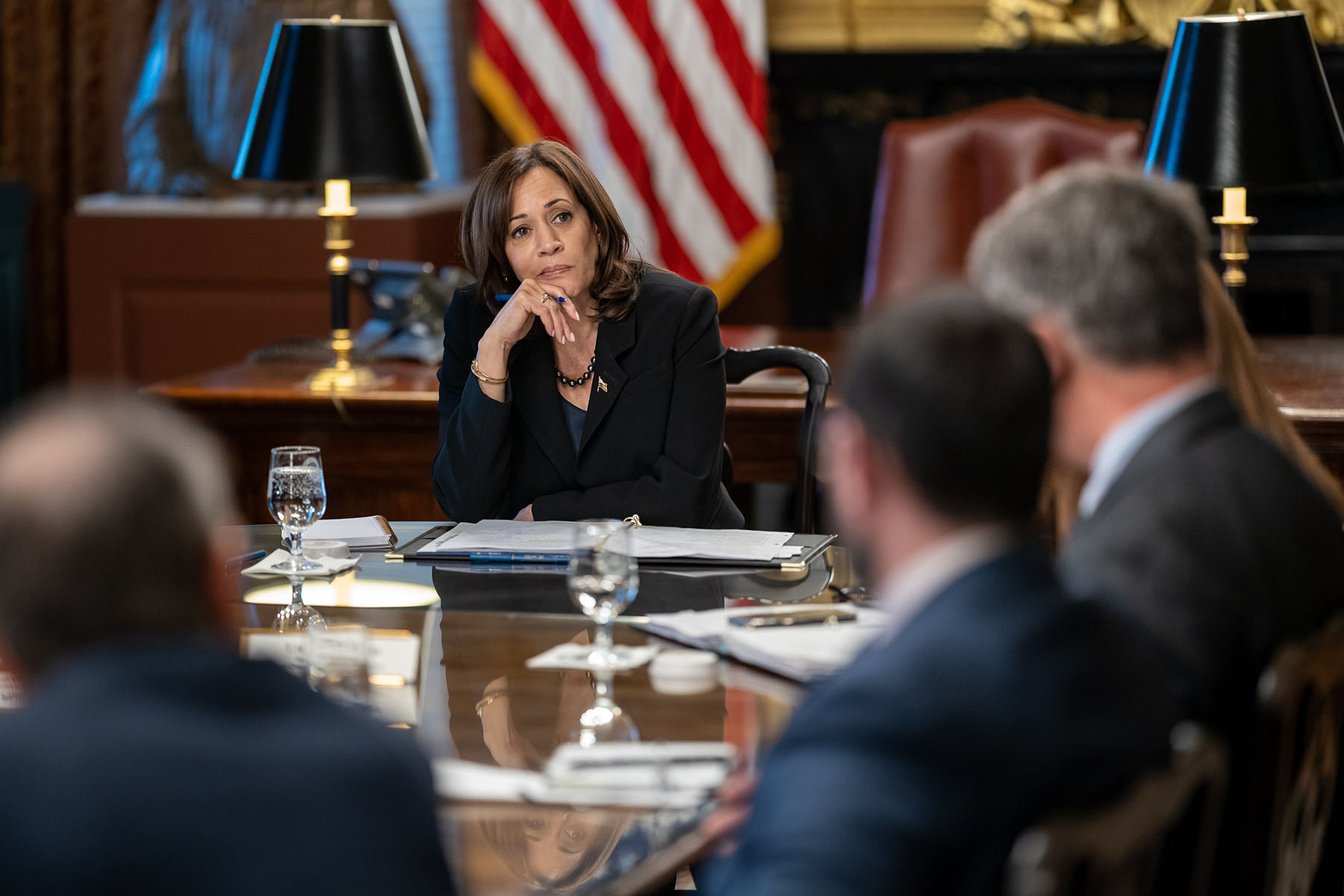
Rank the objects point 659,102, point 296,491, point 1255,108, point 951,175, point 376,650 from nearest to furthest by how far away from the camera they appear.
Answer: point 376,650 → point 296,491 → point 1255,108 → point 951,175 → point 659,102

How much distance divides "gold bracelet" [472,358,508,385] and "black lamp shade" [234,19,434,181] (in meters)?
0.99

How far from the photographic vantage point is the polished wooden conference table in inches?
49.3

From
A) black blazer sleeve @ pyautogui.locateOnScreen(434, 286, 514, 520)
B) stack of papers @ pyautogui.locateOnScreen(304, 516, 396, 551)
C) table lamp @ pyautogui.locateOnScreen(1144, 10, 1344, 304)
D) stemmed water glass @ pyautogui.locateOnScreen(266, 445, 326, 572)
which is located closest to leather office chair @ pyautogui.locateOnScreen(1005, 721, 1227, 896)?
stemmed water glass @ pyautogui.locateOnScreen(266, 445, 326, 572)

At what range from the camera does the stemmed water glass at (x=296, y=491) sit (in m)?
2.09

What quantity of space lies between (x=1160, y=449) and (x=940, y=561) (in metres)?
0.40

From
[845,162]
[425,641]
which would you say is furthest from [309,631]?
[845,162]

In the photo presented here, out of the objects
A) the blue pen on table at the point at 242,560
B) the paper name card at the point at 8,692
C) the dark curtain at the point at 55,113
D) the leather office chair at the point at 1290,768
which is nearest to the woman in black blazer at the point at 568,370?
the blue pen on table at the point at 242,560

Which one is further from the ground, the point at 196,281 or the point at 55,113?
the point at 55,113

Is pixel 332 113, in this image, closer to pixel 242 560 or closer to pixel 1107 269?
pixel 242 560

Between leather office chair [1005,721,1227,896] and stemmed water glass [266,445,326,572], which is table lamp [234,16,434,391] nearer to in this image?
stemmed water glass [266,445,326,572]

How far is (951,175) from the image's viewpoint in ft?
15.4

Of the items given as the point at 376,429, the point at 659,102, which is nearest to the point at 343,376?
the point at 376,429

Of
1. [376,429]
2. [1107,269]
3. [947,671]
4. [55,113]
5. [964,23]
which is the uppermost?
[964,23]

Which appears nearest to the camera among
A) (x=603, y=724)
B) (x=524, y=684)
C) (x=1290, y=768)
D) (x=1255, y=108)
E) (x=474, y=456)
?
(x=1290, y=768)
